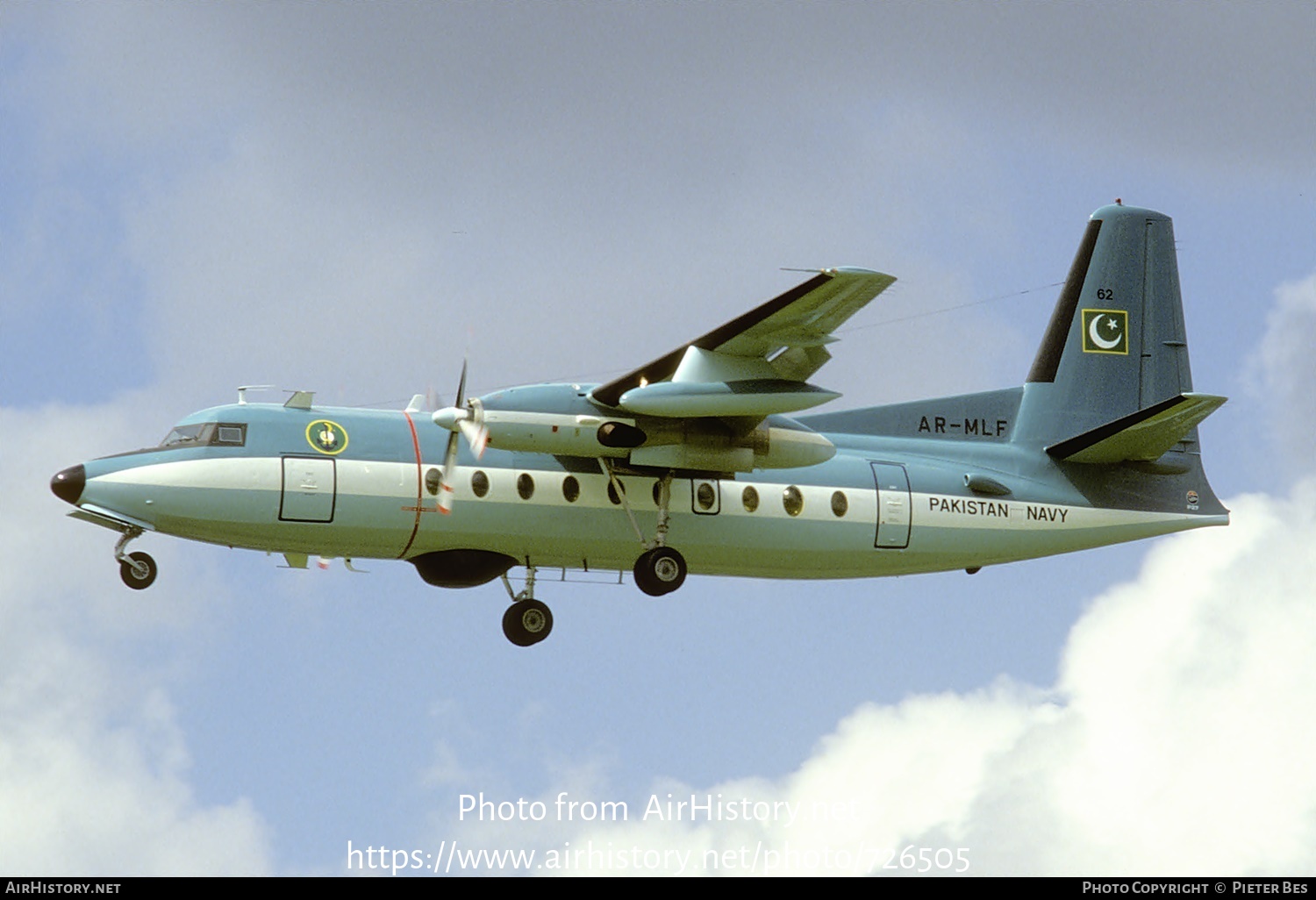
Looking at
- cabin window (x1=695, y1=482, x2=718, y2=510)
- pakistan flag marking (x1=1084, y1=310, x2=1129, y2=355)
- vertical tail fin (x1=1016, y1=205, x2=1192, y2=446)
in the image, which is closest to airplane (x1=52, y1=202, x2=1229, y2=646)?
cabin window (x1=695, y1=482, x2=718, y2=510)

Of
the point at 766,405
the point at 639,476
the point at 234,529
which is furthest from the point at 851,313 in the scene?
the point at 234,529

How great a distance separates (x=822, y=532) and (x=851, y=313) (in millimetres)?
4175

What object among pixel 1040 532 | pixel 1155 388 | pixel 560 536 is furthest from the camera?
pixel 1155 388

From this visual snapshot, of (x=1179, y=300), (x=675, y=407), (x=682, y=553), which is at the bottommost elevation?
(x=682, y=553)

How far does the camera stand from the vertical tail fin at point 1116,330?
28984 millimetres

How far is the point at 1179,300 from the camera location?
1163 inches

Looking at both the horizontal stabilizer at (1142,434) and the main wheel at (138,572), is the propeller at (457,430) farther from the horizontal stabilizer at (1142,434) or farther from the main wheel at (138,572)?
the horizontal stabilizer at (1142,434)

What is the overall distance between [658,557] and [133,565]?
6672 millimetres

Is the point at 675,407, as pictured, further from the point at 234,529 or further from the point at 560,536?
the point at 234,529

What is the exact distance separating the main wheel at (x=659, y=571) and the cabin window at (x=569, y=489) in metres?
1.20

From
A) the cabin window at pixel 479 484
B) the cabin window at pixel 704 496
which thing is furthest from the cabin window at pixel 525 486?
the cabin window at pixel 704 496

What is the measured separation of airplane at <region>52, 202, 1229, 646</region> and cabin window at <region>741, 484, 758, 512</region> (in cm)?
3

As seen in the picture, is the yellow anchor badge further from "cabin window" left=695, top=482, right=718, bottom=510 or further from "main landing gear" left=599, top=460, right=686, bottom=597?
"cabin window" left=695, top=482, right=718, bottom=510

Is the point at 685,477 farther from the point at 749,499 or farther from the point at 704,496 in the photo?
the point at 749,499
